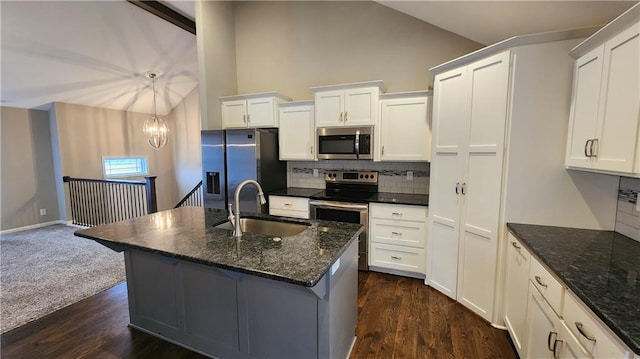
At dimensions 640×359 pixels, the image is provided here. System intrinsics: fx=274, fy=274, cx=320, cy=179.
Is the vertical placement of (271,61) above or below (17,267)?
above

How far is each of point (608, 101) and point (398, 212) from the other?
6.42ft

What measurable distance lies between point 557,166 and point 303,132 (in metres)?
2.73

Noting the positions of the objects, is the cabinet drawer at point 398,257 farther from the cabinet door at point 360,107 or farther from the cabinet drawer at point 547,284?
the cabinet door at point 360,107

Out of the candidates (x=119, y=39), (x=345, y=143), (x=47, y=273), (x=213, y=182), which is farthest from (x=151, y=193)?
(x=345, y=143)

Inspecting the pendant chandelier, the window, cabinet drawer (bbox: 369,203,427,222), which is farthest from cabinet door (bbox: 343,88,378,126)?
the window

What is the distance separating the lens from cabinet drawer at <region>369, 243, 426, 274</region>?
314 cm

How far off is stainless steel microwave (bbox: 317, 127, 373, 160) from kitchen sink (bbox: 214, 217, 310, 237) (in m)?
1.54

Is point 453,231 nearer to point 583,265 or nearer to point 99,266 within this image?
point 583,265

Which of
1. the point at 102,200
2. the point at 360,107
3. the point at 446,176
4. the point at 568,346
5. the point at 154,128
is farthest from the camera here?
the point at 102,200

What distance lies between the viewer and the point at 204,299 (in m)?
1.93

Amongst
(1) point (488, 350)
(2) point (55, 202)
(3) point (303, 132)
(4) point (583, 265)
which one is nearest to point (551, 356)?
(4) point (583, 265)

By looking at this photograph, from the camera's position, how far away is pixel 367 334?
7.43 feet

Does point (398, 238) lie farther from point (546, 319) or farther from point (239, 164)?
point (239, 164)

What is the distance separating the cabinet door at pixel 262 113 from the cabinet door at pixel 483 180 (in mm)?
2480
